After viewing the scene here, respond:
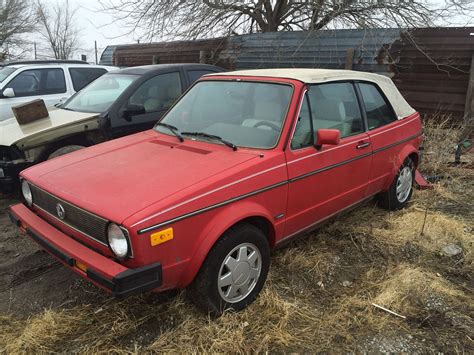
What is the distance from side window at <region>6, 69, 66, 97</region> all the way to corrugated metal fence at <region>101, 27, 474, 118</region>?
15.7ft

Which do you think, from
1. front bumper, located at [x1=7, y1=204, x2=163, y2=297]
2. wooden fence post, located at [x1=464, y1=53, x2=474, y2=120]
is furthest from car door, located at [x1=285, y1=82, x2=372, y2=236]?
wooden fence post, located at [x1=464, y1=53, x2=474, y2=120]

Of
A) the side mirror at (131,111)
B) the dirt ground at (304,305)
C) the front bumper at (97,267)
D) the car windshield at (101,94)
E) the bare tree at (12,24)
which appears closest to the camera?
the front bumper at (97,267)

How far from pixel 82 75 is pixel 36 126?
3468mm

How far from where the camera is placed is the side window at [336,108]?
347 centimetres

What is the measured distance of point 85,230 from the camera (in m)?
2.59

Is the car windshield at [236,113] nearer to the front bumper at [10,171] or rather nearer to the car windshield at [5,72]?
the front bumper at [10,171]

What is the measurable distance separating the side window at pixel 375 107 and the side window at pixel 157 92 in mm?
2592

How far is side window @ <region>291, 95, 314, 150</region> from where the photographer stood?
323 cm

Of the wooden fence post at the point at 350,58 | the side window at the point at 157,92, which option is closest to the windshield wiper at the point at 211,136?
the side window at the point at 157,92

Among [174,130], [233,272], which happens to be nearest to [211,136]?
[174,130]

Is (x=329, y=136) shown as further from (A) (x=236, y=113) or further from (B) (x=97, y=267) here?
(B) (x=97, y=267)

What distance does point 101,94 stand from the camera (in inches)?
229

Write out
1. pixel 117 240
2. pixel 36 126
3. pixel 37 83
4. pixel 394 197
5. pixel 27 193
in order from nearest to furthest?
pixel 117 240 < pixel 27 193 < pixel 394 197 < pixel 36 126 < pixel 37 83

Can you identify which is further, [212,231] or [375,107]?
[375,107]
